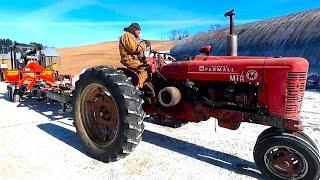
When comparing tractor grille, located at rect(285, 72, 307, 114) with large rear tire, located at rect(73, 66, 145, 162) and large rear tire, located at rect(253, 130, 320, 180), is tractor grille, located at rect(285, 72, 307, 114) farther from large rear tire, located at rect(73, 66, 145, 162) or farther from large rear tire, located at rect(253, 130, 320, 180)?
large rear tire, located at rect(73, 66, 145, 162)

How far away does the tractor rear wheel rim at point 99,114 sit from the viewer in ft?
17.9

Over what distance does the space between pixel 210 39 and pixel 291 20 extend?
8372mm

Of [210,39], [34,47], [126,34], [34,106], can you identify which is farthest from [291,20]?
[126,34]

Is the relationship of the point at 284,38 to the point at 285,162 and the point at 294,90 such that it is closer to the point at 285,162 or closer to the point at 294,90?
the point at 294,90

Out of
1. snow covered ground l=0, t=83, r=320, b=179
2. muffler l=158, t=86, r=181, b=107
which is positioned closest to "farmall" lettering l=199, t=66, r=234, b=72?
muffler l=158, t=86, r=181, b=107

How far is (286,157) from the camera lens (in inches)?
168

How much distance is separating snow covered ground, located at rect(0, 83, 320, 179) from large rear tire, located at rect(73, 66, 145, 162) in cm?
21

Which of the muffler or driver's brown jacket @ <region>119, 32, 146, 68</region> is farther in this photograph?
driver's brown jacket @ <region>119, 32, 146, 68</region>

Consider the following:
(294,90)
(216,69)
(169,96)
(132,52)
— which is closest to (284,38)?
(132,52)

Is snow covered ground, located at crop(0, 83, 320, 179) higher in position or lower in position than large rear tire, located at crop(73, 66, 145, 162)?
lower

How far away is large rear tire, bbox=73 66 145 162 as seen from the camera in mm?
4902

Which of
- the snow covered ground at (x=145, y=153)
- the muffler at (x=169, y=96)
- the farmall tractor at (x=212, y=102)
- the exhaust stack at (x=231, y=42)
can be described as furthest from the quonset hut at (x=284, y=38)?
the muffler at (x=169, y=96)

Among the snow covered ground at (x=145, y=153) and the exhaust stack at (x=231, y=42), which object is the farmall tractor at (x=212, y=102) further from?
the snow covered ground at (x=145, y=153)

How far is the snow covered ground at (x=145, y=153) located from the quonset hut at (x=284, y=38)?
38.3 ft
